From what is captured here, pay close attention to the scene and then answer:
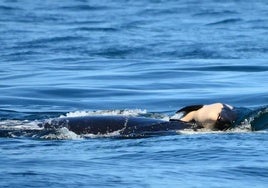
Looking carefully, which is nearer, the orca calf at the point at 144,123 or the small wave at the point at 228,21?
the orca calf at the point at 144,123

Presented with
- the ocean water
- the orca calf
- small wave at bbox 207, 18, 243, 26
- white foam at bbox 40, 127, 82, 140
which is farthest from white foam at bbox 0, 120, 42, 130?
small wave at bbox 207, 18, 243, 26

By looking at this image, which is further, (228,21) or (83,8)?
(83,8)

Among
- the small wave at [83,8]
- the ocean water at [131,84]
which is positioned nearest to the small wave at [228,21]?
the ocean water at [131,84]

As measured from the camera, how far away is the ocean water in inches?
384

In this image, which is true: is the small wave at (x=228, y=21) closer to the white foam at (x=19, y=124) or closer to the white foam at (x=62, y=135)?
the white foam at (x=19, y=124)

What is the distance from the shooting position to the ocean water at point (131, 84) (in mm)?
9742

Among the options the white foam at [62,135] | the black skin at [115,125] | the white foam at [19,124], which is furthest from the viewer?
the white foam at [19,124]

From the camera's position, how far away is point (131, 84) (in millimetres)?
18156

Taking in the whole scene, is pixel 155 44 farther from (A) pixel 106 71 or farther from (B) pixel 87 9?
(B) pixel 87 9

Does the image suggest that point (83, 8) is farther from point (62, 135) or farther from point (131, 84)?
point (62, 135)

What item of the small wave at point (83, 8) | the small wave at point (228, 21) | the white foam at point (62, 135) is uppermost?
the small wave at point (83, 8)

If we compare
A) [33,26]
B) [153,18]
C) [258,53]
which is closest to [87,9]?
[153,18]

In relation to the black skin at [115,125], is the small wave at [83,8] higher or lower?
higher


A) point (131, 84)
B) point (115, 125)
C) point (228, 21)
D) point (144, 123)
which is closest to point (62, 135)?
point (115, 125)
